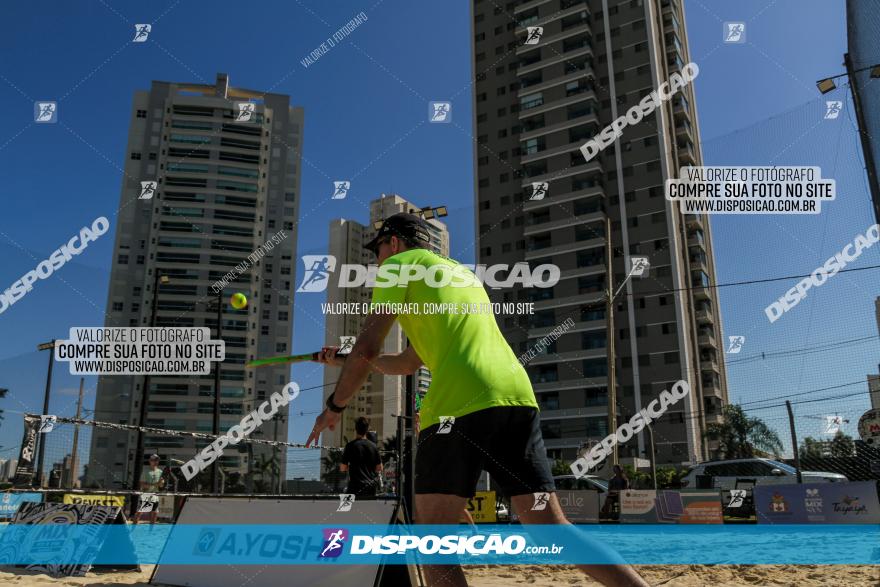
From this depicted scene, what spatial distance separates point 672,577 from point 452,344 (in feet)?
18.1

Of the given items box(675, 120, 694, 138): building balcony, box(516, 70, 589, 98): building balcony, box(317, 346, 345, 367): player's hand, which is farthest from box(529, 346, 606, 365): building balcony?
box(317, 346, 345, 367): player's hand

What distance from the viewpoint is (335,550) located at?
181 inches

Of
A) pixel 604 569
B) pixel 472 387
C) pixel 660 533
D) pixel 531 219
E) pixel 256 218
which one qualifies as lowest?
pixel 660 533

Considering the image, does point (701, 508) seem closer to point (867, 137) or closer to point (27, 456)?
point (867, 137)

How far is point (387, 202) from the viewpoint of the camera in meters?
87.2

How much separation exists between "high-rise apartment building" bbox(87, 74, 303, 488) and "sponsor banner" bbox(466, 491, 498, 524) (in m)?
66.4

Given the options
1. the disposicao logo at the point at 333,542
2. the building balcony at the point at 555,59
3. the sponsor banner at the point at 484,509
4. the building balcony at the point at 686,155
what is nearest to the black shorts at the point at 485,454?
the disposicao logo at the point at 333,542

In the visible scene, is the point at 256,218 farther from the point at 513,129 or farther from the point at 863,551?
the point at 863,551

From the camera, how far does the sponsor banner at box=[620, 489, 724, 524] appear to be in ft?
50.5

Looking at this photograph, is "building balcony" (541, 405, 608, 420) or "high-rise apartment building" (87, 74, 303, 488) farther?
"high-rise apartment building" (87, 74, 303, 488)

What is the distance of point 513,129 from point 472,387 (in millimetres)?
71031

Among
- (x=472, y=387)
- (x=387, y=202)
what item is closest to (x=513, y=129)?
(x=387, y=202)

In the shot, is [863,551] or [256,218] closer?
[863,551]

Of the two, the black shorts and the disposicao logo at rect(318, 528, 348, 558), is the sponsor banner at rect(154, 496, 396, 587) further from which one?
the black shorts
